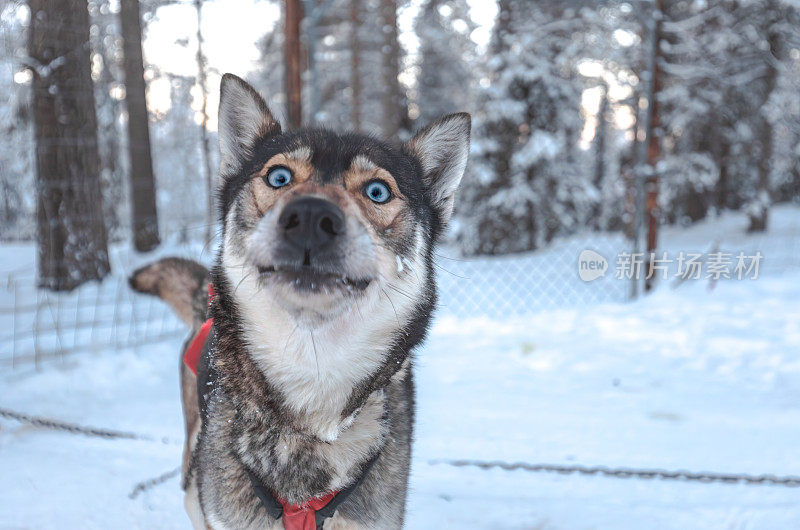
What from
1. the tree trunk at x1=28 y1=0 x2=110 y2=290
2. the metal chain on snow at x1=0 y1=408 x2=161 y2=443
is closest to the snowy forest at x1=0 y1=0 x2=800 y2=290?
the tree trunk at x1=28 y1=0 x2=110 y2=290

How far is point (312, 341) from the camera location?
1.78m

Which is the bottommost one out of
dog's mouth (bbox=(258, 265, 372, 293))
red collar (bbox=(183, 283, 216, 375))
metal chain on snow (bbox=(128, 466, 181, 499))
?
metal chain on snow (bbox=(128, 466, 181, 499))

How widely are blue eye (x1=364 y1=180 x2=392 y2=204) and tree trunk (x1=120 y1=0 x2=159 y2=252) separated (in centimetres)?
783

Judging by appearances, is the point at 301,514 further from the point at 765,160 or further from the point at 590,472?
the point at 765,160

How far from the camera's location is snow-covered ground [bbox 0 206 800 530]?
9.31 feet

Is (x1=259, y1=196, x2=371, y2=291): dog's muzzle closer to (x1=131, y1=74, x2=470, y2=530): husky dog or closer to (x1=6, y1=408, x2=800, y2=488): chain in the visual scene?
(x1=131, y1=74, x2=470, y2=530): husky dog

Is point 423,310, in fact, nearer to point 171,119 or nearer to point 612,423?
point 612,423

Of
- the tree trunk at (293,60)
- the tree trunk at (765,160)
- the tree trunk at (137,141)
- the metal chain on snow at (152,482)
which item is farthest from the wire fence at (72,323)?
the tree trunk at (765,160)

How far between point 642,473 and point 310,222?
2818 mm

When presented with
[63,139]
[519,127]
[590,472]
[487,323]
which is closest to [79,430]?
[590,472]

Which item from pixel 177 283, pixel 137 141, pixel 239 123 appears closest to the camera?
pixel 239 123

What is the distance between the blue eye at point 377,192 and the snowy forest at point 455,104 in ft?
3.25

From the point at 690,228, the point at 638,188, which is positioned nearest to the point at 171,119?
the point at 638,188

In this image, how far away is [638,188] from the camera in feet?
23.0
